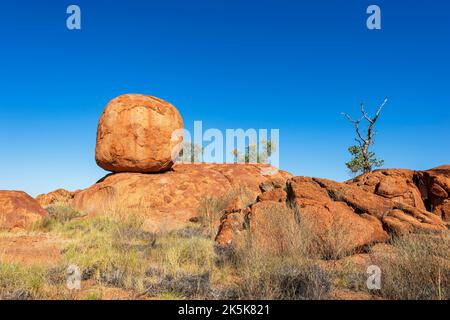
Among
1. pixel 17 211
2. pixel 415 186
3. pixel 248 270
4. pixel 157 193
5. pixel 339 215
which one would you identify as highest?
pixel 415 186

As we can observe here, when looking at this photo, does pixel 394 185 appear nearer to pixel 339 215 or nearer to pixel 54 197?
pixel 339 215

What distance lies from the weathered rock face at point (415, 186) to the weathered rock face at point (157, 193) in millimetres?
4139

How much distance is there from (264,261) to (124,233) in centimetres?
522

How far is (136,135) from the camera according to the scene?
49.0 ft

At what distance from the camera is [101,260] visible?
6641 mm

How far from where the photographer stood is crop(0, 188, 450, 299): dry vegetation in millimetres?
4876

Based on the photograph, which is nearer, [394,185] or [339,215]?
[339,215]

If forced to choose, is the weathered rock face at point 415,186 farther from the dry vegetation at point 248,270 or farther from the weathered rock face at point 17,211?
the weathered rock face at point 17,211

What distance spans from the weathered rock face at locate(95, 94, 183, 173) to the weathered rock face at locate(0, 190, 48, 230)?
12.5 feet

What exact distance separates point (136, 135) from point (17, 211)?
5.12m

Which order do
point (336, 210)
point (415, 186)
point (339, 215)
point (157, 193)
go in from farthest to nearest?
point (157, 193)
point (415, 186)
point (336, 210)
point (339, 215)

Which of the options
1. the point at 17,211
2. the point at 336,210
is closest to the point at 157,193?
the point at 17,211
